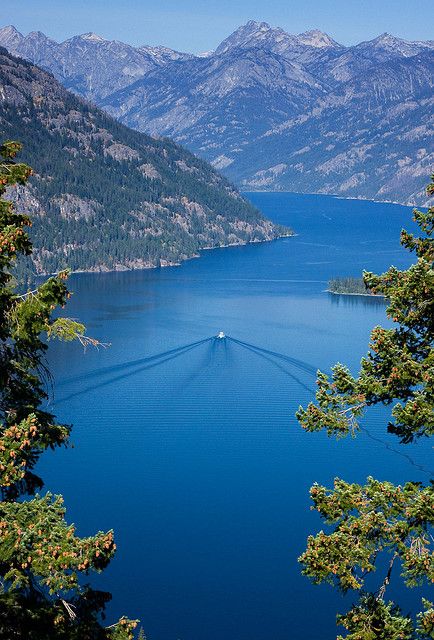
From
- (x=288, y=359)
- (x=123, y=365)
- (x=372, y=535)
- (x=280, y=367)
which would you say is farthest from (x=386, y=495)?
(x=288, y=359)

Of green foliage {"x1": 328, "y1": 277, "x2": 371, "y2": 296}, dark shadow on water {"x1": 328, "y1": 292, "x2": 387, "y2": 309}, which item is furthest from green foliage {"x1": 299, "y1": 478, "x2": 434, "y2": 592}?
green foliage {"x1": 328, "y1": 277, "x2": 371, "y2": 296}

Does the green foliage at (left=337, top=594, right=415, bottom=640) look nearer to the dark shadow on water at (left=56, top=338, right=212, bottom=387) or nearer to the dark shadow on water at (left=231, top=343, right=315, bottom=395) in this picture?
the dark shadow on water at (left=231, top=343, right=315, bottom=395)

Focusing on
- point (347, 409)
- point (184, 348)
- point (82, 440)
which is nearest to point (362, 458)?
point (82, 440)

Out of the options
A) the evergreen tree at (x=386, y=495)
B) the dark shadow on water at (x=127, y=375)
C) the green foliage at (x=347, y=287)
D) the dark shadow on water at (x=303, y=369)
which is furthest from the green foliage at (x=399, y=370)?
the green foliage at (x=347, y=287)

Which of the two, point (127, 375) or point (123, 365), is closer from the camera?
point (127, 375)

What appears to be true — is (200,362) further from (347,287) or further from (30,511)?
(30,511)
